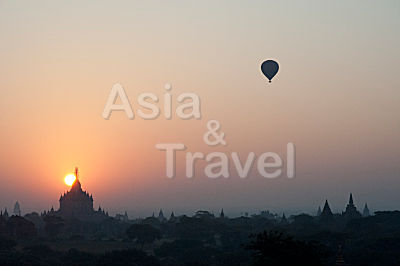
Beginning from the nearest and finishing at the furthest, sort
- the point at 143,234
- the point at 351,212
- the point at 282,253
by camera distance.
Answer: the point at 282,253 → the point at 143,234 → the point at 351,212

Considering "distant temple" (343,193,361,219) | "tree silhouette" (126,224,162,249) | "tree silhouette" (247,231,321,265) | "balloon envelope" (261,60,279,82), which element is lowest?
"tree silhouette" (247,231,321,265)

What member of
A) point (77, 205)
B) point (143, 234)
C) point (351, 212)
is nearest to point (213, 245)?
point (143, 234)

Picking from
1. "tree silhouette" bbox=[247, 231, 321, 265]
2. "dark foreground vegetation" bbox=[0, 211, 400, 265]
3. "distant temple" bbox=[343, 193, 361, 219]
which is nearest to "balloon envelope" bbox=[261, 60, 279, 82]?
"dark foreground vegetation" bbox=[0, 211, 400, 265]

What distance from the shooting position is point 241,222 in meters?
158

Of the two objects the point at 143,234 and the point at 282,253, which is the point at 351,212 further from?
the point at 282,253

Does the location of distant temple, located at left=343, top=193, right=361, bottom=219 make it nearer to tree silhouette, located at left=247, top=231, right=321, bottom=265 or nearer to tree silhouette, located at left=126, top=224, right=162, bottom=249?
tree silhouette, located at left=126, top=224, right=162, bottom=249

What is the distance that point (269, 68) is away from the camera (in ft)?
233

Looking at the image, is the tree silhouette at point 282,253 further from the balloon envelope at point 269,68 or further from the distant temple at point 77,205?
the distant temple at point 77,205

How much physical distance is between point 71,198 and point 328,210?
235 feet

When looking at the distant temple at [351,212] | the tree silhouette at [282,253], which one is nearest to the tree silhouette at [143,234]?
the distant temple at [351,212]

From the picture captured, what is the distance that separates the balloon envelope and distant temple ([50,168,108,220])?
11712 centimetres

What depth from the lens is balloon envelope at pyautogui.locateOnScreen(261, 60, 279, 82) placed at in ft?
232

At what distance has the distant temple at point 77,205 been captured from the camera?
7264 inches

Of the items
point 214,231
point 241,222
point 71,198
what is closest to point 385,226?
point 214,231
